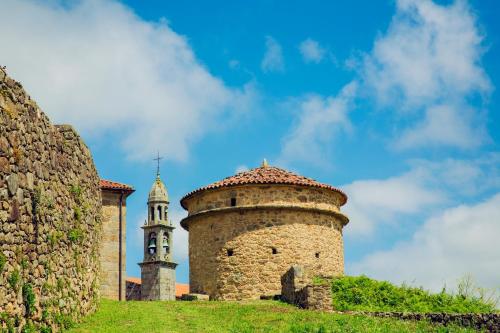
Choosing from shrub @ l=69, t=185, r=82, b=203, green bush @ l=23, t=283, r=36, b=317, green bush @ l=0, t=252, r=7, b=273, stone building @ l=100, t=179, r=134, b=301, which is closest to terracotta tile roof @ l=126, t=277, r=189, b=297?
stone building @ l=100, t=179, r=134, b=301

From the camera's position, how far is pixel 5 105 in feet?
35.3

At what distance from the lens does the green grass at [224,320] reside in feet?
50.1

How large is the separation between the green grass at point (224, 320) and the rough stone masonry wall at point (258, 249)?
485 centimetres

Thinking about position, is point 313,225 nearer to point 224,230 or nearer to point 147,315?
point 224,230

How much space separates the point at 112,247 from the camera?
27.2 m

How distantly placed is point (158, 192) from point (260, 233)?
3309 centimetres

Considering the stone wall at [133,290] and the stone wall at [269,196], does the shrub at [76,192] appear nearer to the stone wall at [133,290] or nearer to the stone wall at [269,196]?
the stone wall at [269,196]

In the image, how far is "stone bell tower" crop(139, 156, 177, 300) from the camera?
5631 cm

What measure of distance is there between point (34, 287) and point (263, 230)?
15.1 metres

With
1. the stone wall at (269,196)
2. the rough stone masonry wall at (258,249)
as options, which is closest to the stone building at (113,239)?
the rough stone masonry wall at (258,249)

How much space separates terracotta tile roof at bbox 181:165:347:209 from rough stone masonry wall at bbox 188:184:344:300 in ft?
2.57

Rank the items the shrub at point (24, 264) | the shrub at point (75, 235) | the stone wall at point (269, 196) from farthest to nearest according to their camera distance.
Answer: the stone wall at point (269, 196) < the shrub at point (75, 235) < the shrub at point (24, 264)

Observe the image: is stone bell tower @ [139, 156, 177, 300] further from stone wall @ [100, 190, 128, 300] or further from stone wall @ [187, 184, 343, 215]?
stone wall @ [187, 184, 343, 215]

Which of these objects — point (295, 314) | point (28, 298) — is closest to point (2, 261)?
point (28, 298)
